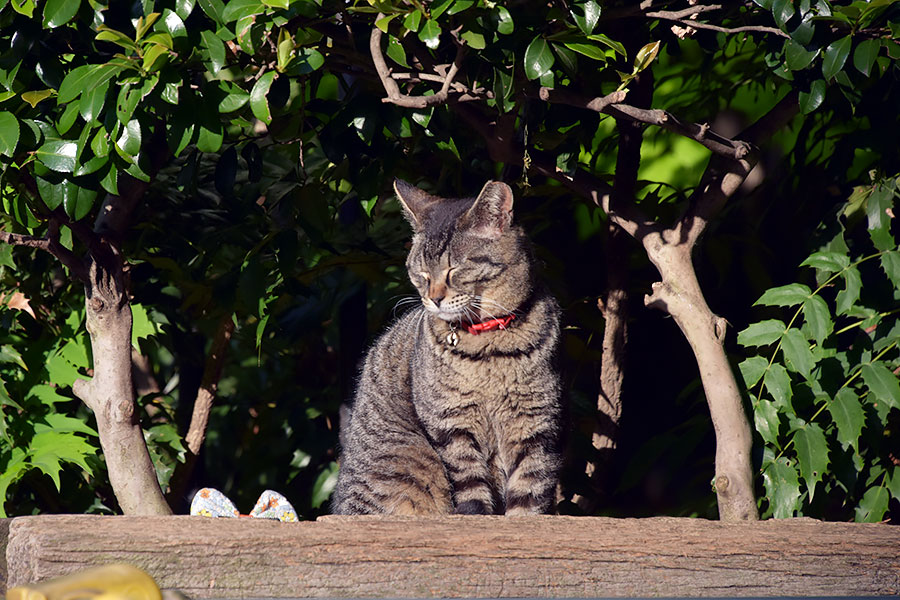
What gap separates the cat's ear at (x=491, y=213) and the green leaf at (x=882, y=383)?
93cm

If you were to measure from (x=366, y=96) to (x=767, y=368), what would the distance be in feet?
3.59

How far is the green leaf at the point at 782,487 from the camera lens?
2029 millimetres

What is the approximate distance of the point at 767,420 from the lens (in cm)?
204

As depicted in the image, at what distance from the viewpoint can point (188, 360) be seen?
3.17m

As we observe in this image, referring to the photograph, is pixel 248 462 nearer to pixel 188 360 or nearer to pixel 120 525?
pixel 188 360

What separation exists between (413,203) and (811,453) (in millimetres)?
1177

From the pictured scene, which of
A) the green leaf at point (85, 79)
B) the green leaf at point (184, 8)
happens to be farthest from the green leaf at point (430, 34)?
the green leaf at point (85, 79)

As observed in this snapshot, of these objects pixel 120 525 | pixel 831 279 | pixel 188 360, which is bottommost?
pixel 188 360

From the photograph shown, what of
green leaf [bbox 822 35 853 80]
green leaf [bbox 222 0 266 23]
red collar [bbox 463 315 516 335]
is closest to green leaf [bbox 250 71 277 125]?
green leaf [bbox 222 0 266 23]

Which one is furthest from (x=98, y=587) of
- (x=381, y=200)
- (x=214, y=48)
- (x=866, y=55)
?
(x=381, y=200)

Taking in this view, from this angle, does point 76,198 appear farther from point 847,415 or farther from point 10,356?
point 847,415

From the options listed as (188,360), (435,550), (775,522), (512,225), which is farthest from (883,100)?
(188,360)

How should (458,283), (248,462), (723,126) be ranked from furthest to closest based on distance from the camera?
1. (248,462)
2. (723,126)
3. (458,283)

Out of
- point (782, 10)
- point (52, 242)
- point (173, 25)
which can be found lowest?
point (52, 242)
